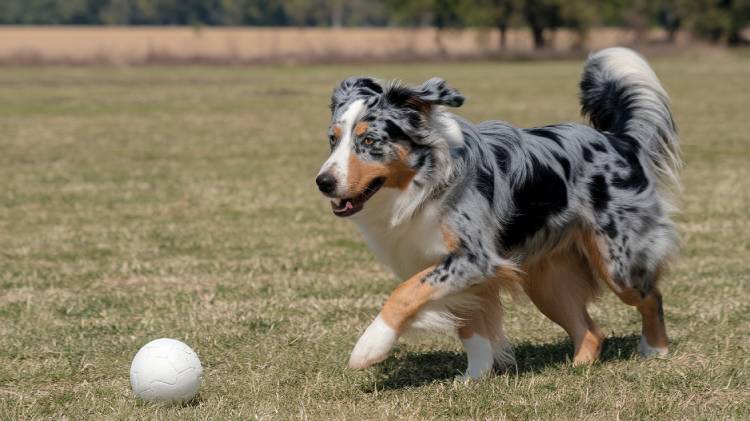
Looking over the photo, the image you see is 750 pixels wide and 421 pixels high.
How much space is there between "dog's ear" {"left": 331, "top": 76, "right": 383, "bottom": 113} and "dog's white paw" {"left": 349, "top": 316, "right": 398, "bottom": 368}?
1.27 meters

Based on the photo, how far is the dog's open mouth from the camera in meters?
5.22

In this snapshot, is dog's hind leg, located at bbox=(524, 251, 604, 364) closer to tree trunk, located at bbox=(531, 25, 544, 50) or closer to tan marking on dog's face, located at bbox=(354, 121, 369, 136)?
tan marking on dog's face, located at bbox=(354, 121, 369, 136)

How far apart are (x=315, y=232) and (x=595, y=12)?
206 ft

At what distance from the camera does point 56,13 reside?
11881 centimetres

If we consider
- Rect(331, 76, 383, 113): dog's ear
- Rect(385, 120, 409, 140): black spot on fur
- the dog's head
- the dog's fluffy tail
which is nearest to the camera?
the dog's head

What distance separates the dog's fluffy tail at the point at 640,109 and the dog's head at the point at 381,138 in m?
1.70

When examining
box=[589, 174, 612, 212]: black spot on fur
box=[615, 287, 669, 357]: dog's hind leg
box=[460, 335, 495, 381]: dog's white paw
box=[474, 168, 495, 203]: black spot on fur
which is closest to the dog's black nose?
→ box=[474, 168, 495, 203]: black spot on fur

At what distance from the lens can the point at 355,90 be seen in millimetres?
5590

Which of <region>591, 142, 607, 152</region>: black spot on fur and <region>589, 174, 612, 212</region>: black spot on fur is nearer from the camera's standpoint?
<region>589, 174, 612, 212</region>: black spot on fur

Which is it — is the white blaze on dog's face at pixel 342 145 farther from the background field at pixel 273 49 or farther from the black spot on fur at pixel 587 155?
the background field at pixel 273 49

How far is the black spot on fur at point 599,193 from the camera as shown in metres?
6.02

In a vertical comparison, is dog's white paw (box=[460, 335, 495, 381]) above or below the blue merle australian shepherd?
below

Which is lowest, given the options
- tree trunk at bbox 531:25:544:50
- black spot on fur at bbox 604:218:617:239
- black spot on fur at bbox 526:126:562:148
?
tree trunk at bbox 531:25:544:50

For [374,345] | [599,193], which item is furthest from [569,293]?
[374,345]
